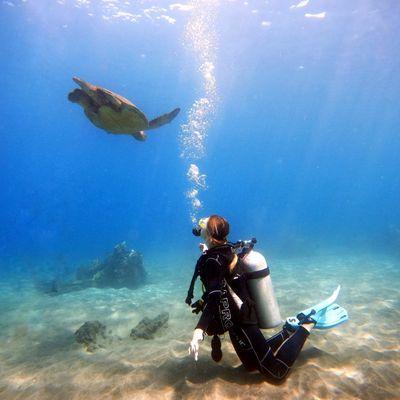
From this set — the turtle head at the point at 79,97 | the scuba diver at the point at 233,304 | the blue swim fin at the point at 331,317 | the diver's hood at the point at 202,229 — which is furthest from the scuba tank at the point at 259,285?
the turtle head at the point at 79,97

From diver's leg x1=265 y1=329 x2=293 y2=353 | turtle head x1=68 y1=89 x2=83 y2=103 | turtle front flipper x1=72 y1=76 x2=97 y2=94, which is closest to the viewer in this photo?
diver's leg x1=265 y1=329 x2=293 y2=353

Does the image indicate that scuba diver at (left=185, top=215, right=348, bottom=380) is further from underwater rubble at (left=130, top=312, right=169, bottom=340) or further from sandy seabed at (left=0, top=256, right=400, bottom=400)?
underwater rubble at (left=130, top=312, right=169, bottom=340)

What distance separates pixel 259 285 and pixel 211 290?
101 centimetres

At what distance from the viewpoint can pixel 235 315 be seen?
11.8ft

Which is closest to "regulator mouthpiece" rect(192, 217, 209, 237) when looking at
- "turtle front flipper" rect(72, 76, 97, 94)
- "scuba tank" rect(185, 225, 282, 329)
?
"scuba tank" rect(185, 225, 282, 329)

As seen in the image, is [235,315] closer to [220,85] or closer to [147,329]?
[147,329]

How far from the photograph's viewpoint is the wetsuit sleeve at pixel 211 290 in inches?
130

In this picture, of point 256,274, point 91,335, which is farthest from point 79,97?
point 256,274

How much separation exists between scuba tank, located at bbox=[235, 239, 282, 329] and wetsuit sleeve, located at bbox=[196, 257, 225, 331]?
2.35ft

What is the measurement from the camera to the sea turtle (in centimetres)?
712

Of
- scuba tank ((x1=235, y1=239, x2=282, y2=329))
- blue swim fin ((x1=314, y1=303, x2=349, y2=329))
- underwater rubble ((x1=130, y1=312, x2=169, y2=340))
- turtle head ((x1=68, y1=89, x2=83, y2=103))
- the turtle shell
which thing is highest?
turtle head ((x1=68, y1=89, x2=83, y2=103))

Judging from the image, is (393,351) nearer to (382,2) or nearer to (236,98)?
(382,2)

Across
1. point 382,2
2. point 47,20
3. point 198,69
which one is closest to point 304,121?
point 198,69

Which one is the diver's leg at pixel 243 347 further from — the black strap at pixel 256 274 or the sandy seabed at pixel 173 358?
the black strap at pixel 256 274
